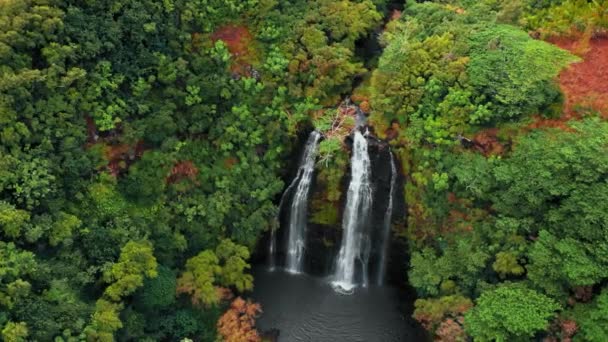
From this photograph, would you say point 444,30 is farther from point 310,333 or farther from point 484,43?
point 310,333

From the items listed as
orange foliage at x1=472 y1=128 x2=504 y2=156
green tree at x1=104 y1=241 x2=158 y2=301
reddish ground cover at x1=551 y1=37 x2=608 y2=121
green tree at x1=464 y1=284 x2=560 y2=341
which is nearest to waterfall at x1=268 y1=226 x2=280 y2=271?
green tree at x1=104 y1=241 x2=158 y2=301

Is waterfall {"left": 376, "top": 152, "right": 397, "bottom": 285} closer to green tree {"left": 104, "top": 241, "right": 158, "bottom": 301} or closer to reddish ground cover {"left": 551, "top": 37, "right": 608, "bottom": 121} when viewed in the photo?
reddish ground cover {"left": 551, "top": 37, "right": 608, "bottom": 121}

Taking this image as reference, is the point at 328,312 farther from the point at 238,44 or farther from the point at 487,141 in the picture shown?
the point at 238,44

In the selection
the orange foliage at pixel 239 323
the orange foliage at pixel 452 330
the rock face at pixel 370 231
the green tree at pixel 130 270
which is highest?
the rock face at pixel 370 231

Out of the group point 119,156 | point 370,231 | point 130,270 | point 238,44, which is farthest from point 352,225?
point 119,156

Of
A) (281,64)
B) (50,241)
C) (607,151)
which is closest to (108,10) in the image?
(281,64)

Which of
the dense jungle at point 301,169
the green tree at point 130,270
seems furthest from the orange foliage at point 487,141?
the green tree at point 130,270

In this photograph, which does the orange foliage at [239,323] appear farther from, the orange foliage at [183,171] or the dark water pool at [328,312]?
the orange foliage at [183,171]
